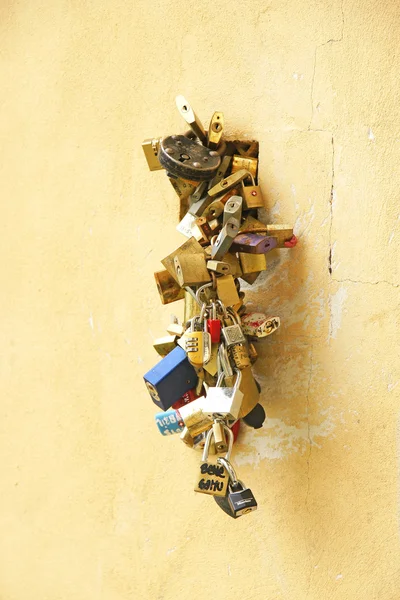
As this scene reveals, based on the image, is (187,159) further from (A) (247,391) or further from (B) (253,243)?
(A) (247,391)

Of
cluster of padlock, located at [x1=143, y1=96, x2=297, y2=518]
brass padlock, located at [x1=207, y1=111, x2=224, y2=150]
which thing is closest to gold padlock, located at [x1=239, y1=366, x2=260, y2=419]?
cluster of padlock, located at [x1=143, y1=96, x2=297, y2=518]

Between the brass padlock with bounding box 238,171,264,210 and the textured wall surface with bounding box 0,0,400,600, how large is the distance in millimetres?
37

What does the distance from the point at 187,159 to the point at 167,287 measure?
0.63 feet

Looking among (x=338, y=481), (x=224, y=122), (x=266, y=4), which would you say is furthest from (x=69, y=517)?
(x=266, y=4)

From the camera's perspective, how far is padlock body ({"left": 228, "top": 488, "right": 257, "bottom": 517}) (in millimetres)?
880

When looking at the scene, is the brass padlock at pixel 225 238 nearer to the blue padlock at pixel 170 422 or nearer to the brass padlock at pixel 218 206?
the brass padlock at pixel 218 206

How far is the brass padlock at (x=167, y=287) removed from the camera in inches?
41.4

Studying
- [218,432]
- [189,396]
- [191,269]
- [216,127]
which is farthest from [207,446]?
[216,127]

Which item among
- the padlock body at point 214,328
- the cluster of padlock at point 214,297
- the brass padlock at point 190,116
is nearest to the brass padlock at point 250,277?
the cluster of padlock at point 214,297

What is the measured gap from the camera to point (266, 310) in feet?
3.51

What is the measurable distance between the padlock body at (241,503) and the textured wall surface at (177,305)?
0.58ft

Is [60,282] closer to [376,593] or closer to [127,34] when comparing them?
[127,34]

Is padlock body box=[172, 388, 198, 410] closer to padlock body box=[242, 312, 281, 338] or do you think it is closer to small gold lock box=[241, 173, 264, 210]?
padlock body box=[242, 312, 281, 338]

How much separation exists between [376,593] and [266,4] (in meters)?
0.86
